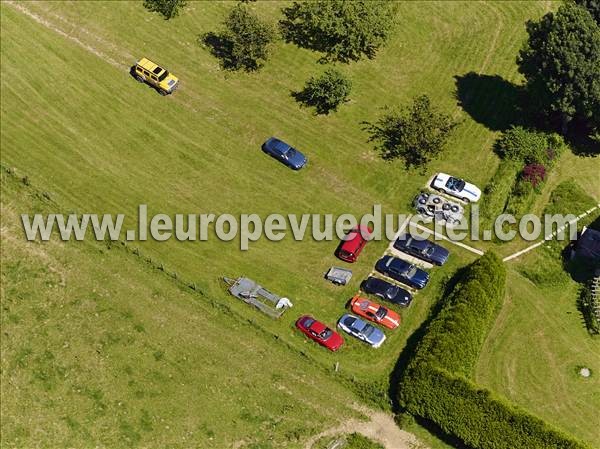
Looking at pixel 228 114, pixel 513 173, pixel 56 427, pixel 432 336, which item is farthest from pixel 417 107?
pixel 56 427

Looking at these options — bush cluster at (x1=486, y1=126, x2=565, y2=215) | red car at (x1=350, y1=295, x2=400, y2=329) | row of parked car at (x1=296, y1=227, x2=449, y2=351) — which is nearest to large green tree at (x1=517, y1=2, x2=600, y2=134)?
bush cluster at (x1=486, y1=126, x2=565, y2=215)

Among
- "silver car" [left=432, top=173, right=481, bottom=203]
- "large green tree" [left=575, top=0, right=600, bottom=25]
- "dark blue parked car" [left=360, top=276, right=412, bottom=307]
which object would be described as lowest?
"dark blue parked car" [left=360, top=276, right=412, bottom=307]

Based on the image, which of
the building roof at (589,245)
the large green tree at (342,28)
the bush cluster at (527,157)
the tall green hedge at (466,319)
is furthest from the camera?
the large green tree at (342,28)

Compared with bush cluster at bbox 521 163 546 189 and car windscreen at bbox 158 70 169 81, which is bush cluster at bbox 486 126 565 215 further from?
car windscreen at bbox 158 70 169 81

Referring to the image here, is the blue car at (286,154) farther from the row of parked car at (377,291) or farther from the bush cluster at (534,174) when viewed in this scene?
the bush cluster at (534,174)

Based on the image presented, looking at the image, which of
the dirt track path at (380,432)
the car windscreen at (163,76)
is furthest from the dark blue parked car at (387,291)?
the car windscreen at (163,76)

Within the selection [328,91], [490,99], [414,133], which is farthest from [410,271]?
[490,99]
